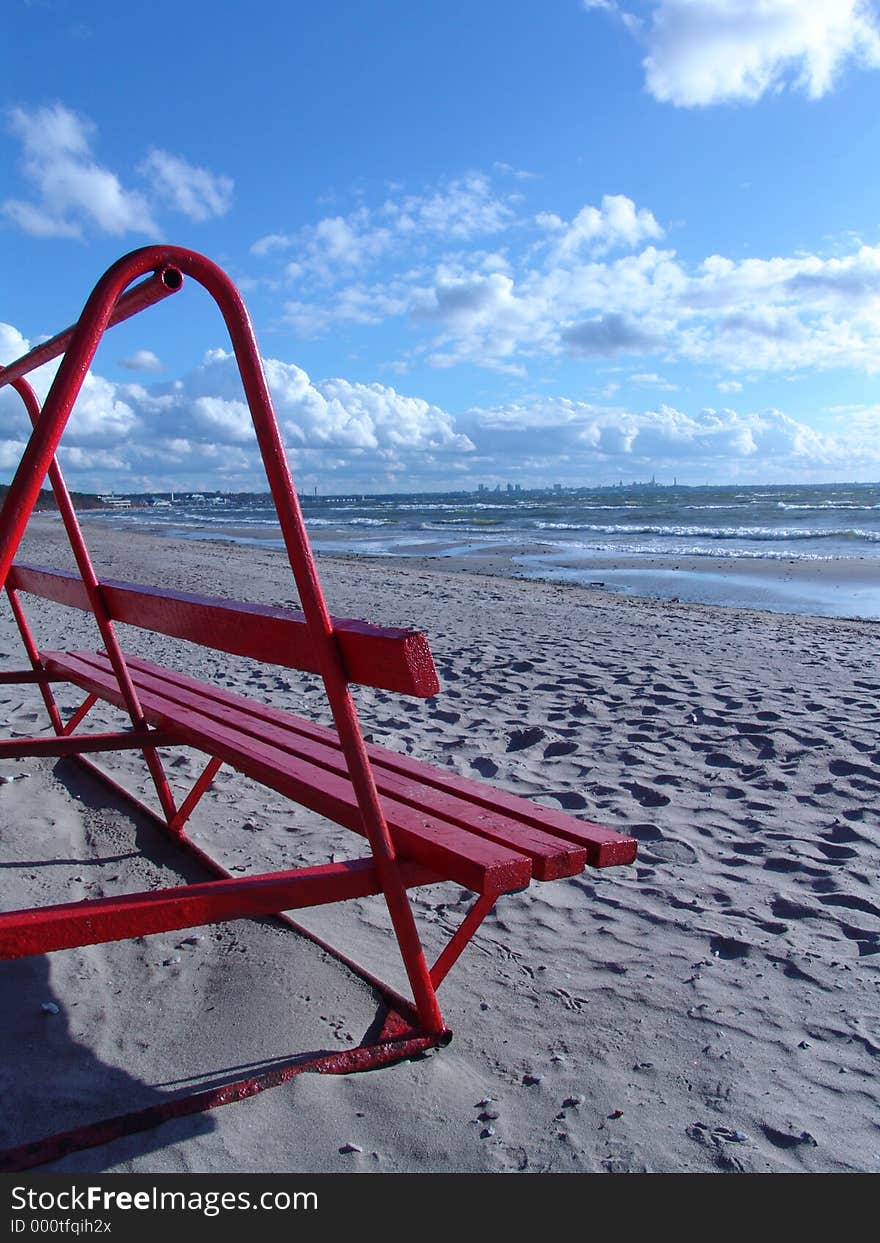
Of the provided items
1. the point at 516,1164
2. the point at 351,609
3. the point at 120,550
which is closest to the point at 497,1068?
the point at 516,1164

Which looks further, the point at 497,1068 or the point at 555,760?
the point at 555,760

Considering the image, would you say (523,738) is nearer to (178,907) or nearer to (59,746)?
(59,746)

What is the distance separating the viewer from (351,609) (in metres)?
11.1

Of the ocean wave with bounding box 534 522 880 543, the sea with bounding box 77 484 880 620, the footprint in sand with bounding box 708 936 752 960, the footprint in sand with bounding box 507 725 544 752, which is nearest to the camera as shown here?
the footprint in sand with bounding box 708 936 752 960

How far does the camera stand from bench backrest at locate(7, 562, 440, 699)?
1742 millimetres

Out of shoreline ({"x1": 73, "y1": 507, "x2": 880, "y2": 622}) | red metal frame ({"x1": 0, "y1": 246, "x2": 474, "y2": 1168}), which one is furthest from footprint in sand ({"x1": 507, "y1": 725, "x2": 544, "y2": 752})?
shoreline ({"x1": 73, "y1": 507, "x2": 880, "y2": 622})

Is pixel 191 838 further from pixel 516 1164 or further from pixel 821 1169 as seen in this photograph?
pixel 821 1169

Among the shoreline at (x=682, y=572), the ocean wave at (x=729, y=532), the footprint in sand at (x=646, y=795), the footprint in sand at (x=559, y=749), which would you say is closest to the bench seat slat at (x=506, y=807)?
the footprint in sand at (x=646, y=795)

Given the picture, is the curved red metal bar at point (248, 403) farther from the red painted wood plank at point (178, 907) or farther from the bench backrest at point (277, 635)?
the red painted wood plank at point (178, 907)

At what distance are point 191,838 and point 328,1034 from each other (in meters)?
1.39

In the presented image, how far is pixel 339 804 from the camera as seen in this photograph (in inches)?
90.3

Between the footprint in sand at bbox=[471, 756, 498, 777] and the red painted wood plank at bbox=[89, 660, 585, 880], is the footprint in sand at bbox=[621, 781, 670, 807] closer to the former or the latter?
the footprint in sand at bbox=[471, 756, 498, 777]

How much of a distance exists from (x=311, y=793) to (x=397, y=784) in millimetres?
309

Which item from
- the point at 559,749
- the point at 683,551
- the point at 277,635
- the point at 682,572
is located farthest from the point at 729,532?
the point at 277,635
